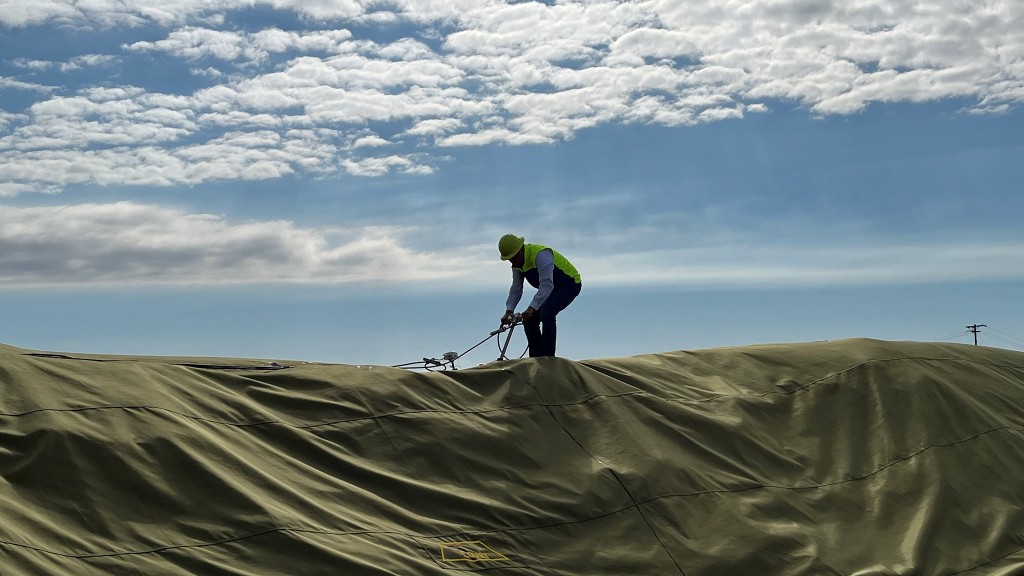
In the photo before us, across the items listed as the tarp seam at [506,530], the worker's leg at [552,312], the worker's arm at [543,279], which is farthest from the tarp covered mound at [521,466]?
the worker's arm at [543,279]

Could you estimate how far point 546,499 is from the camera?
7000 millimetres

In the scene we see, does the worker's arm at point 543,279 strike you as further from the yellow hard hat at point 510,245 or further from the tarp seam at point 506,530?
the tarp seam at point 506,530

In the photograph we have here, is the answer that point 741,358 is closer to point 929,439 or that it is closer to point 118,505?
point 929,439

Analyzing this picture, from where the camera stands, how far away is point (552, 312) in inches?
Result: 344

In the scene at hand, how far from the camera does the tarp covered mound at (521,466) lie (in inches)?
226

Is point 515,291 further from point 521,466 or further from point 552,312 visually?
point 521,466

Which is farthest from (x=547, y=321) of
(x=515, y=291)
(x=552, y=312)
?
(x=515, y=291)

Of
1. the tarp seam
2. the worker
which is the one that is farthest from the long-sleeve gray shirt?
the tarp seam

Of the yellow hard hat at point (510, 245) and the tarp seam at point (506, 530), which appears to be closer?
the tarp seam at point (506, 530)

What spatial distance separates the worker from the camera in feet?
28.5

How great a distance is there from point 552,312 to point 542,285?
0.24 meters

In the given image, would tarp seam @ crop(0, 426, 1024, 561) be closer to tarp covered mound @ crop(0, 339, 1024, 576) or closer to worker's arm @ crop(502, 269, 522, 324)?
tarp covered mound @ crop(0, 339, 1024, 576)

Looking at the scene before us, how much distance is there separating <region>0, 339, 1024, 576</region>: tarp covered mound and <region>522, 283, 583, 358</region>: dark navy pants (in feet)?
1.19

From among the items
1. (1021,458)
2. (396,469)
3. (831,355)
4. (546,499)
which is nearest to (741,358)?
(831,355)
